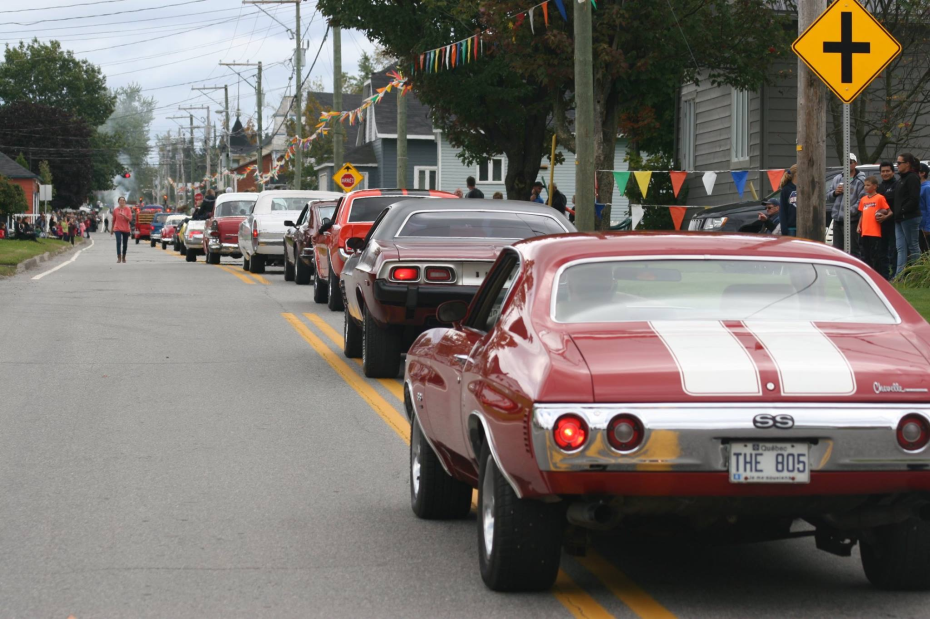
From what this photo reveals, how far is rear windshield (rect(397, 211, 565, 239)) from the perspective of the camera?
40.9 feet

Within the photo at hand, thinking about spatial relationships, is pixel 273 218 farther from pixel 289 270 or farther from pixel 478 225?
pixel 478 225

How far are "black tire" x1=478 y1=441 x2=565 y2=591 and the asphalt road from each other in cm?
9

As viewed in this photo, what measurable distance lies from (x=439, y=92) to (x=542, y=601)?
32501mm

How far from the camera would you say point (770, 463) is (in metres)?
4.79

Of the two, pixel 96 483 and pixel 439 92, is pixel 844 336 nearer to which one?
pixel 96 483

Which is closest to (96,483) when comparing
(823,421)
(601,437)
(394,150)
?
(601,437)

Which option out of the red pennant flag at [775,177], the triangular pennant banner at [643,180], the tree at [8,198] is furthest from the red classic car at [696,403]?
the tree at [8,198]

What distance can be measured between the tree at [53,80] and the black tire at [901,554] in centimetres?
11610

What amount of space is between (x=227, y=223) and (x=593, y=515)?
31.2 meters

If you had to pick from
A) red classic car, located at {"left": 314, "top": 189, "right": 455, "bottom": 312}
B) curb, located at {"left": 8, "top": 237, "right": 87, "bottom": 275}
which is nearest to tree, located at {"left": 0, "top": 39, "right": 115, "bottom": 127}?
curb, located at {"left": 8, "top": 237, "right": 87, "bottom": 275}

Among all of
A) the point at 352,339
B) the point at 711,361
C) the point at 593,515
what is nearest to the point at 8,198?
the point at 352,339

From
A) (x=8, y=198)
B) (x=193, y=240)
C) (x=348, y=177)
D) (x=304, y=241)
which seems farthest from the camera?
(x=8, y=198)

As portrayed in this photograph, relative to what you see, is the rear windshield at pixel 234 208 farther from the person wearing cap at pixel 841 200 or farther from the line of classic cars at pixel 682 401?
the line of classic cars at pixel 682 401

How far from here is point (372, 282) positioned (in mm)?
11562
